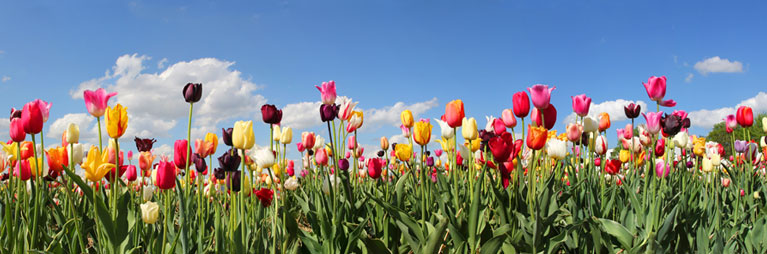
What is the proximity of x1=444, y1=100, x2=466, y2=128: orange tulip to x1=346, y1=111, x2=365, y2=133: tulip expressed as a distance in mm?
914

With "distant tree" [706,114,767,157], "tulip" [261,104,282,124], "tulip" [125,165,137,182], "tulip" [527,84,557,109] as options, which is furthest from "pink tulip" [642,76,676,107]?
"distant tree" [706,114,767,157]

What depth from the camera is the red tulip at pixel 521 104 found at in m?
2.86

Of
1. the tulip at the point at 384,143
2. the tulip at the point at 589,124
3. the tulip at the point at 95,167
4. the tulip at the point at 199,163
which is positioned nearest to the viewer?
the tulip at the point at 95,167

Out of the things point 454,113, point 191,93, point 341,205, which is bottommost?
point 341,205

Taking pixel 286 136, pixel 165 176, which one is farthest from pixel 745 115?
pixel 165 176

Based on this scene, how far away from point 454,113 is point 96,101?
1.85 meters

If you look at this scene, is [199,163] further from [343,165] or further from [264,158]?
[343,165]

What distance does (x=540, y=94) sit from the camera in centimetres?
283

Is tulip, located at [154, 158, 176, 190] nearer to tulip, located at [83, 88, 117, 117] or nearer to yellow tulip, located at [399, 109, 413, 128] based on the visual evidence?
tulip, located at [83, 88, 117, 117]

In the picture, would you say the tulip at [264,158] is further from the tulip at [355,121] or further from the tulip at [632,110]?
the tulip at [632,110]

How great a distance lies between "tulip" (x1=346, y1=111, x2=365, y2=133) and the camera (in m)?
3.67

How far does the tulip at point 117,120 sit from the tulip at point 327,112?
106 centimetres

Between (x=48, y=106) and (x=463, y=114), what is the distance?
90.2 inches

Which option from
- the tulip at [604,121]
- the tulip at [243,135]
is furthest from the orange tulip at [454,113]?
the tulip at [604,121]
